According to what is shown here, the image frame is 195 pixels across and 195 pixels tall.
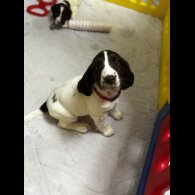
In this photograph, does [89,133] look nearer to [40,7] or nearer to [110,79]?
[110,79]

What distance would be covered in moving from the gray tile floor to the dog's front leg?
46mm

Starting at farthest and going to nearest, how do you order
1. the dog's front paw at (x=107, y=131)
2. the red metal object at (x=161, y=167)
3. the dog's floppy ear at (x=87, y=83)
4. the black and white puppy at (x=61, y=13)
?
the black and white puppy at (x=61, y=13)
the dog's front paw at (x=107, y=131)
the dog's floppy ear at (x=87, y=83)
the red metal object at (x=161, y=167)

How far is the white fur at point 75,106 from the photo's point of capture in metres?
1.45

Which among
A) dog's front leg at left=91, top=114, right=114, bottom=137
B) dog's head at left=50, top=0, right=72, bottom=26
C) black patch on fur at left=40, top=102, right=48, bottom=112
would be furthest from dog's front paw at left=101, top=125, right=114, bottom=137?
dog's head at left=50, top=0, right=72, bottom=26

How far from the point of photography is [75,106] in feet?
4.99

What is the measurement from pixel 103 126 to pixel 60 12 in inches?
34.6

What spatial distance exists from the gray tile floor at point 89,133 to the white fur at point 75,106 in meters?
0.13

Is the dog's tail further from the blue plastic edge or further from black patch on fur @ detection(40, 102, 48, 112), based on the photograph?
the blue plastic edge

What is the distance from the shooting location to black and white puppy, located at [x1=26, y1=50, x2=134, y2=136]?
1.28m

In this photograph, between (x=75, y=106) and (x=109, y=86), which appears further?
(x=75, y=106)

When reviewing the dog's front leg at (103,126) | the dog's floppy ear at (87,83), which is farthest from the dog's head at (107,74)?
the dog's front leg at (103,126)

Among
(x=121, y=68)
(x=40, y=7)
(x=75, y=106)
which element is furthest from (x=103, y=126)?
(x=40, y=7)

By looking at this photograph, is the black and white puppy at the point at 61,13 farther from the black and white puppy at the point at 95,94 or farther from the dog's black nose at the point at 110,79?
the dog's black nose at the point at 110,79
